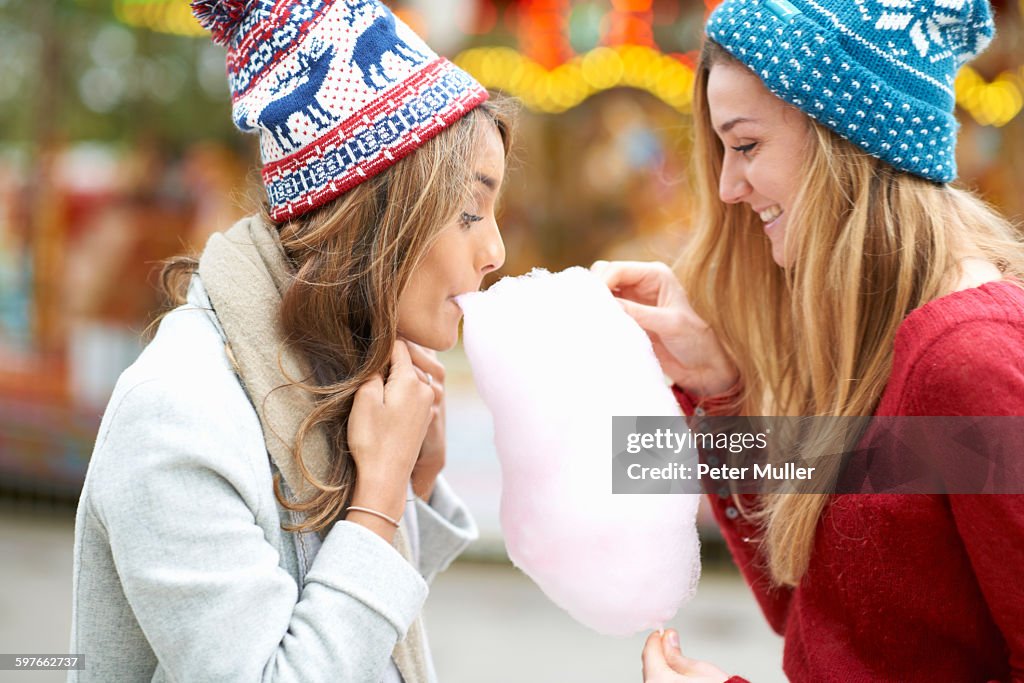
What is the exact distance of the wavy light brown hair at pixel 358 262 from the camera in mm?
1505

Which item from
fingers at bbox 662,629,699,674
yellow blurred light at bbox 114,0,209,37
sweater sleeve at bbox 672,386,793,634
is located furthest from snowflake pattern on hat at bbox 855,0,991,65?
yellow blurred light at bbox 114,0,209,37

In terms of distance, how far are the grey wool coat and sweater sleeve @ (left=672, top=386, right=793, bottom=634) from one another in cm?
77

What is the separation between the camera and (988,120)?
552 centimetres

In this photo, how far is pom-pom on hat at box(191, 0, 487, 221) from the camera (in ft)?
4.85

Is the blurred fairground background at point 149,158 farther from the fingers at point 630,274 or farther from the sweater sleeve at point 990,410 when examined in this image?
the sweater sleeve at point 990,410

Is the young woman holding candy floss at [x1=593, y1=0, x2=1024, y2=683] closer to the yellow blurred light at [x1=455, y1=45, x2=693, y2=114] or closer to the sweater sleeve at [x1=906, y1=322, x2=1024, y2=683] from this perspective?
the sweater sleeve at [x1=906, y1=322, x2=1024, y2=683]

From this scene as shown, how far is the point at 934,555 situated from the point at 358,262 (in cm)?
101

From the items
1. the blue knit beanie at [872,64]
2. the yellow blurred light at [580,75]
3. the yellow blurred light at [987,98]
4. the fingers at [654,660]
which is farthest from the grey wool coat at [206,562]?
the yellow blurred light at [987,98]

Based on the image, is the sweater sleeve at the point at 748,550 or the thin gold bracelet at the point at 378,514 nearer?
the thin gold bracelet at the point at 378,514

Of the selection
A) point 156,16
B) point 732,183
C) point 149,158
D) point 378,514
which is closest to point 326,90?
point 378,514

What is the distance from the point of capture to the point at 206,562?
4.15 ft

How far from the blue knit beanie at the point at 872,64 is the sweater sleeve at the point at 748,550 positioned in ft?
2.41

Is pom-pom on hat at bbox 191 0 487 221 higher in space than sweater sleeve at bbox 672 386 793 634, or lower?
higher

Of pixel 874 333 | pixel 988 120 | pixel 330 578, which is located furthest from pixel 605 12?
pixel 330 578
